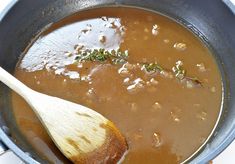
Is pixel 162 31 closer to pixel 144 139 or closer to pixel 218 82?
pixel 218 82

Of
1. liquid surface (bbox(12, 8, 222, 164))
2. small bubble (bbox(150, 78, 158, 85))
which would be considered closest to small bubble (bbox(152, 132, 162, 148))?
liquid surface (bbox(12, 8, 222, 164))

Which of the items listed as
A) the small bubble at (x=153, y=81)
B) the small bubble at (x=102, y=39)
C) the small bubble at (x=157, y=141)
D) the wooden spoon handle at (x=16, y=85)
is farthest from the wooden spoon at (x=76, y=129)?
the small bubble at (x=102, y=39)

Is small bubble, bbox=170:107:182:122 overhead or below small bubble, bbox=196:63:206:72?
below

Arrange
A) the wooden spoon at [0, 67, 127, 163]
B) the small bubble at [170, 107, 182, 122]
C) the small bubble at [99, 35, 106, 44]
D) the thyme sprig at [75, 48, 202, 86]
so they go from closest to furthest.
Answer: the wooden spoon at [0, 67, 127, 163] < the small bubble at [170, 107, 182, 122] < the thyme sprig at [75, 48, 202, 86] < the small bubble at [99, 35, 106, 44]

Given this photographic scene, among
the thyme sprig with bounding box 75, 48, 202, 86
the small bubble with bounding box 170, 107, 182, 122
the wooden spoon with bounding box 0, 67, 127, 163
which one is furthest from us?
the thyme sprig with bounding box 75, 48, 202, 86

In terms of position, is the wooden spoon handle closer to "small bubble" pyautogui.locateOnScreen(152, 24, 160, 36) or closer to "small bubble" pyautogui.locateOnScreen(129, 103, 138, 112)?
"small bubble" pyautogui.locateOnScreen(129, 103, 138, 112)

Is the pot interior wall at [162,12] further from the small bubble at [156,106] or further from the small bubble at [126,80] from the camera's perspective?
the small bubble at [126,80]

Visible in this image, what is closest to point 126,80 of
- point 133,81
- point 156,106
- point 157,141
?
point 133,81
